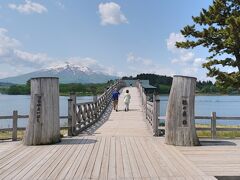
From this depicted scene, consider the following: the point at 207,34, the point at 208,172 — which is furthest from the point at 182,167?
the point at 207,34

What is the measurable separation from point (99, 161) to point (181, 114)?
3619mm

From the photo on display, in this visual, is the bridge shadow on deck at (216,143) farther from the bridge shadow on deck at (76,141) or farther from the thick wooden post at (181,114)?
the bridge shadow on deck at (76,141)

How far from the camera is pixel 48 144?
11.4m

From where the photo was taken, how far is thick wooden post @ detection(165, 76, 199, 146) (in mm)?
11430

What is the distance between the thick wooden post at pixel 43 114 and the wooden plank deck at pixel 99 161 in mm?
397

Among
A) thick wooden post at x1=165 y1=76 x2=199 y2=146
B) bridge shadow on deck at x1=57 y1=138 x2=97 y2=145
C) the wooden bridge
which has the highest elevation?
thick wooden post at x1=165 y1=76 x2=199 y2=146

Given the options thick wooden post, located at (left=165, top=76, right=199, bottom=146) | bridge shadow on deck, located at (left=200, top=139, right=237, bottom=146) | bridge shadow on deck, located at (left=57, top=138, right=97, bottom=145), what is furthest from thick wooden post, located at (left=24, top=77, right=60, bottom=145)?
bridge shadow on deck, located at (left=200, top=139, right=237, bottom=146)

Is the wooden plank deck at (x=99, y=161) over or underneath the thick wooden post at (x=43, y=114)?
underneath

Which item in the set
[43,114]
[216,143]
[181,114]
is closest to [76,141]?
[43,114]

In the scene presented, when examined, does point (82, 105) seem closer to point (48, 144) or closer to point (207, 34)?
point (48, 144)

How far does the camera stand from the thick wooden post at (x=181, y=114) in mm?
11430

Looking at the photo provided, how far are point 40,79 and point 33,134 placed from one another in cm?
158

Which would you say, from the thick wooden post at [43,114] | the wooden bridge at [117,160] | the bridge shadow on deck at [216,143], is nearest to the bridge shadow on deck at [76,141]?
the wooden bridge at [117,160]

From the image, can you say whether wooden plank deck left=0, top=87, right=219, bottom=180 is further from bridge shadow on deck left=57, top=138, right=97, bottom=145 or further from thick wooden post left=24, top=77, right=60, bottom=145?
thick wooden post left=24, top=77, right=60, bottom=145
